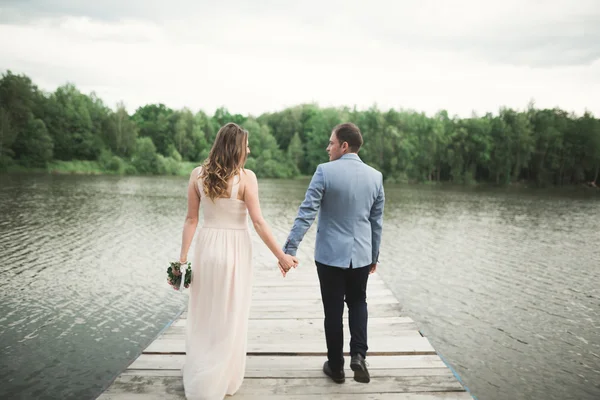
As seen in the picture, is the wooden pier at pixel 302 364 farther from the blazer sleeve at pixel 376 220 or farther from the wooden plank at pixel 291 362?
the blazer sleeve at pixel 376 220

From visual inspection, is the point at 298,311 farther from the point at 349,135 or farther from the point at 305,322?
the point at 349,135

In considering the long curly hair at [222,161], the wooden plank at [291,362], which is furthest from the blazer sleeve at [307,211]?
the wooden plank at [291,362]

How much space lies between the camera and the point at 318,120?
85.1 meters

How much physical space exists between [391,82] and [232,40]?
120 feet

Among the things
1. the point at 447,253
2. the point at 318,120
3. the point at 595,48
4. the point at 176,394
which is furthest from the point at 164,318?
the point at 318,120

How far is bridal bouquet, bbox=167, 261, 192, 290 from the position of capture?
2.89 metres

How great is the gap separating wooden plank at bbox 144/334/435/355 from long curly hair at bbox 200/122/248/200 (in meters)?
1.89

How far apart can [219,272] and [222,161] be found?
77 centimetres

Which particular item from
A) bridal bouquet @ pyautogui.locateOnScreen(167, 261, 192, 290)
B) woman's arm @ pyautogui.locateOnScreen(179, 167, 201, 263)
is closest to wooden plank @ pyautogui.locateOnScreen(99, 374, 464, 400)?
bridal bouquet @ pyautogui.locateOnScreen(167, 261, 192, 290)

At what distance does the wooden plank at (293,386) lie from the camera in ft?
9.93

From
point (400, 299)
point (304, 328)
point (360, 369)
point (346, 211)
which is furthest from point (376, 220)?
point (400, 299)

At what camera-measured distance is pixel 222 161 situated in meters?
2.74

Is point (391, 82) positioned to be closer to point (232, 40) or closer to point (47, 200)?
point (232, 40)

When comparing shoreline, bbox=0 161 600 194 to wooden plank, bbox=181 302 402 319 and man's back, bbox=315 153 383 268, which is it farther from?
man's back, bbox=315 153 383 268
